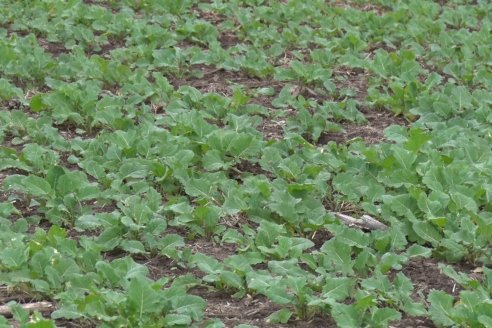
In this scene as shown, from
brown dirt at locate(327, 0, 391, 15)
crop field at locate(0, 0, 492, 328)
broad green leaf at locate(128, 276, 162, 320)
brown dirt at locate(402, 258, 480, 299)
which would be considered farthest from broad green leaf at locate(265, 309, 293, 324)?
brown dirt at locate(327, 0, 391, 15)

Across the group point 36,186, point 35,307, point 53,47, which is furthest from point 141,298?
point 53,47

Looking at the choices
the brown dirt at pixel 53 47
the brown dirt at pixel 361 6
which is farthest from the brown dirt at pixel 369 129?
the brown dirt at pixel 361 6

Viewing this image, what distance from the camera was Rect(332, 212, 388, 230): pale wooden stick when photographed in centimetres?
433

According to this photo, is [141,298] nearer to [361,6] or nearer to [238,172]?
[238,172]

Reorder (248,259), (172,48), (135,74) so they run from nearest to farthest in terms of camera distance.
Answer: (248,259) → (135,74) → (172,48)

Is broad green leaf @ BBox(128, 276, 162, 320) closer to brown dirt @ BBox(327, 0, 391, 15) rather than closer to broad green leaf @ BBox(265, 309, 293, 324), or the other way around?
broad green leaf @ BBox(265, 309, 293, 324)

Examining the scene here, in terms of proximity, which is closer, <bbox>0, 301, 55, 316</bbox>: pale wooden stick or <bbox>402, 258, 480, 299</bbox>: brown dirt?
<bbox>0, 301, 55, 316</bbox>: pale wooden stick

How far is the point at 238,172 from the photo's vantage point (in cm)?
489

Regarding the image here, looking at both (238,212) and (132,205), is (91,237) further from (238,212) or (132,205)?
(238,212)

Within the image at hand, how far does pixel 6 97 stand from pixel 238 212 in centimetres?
199

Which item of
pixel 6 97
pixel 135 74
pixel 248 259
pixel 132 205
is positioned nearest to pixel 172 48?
pixel 135 74

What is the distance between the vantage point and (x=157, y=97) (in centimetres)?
587

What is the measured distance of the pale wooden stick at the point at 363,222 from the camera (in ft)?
14.2

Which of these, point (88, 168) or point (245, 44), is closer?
point (88, 168)
